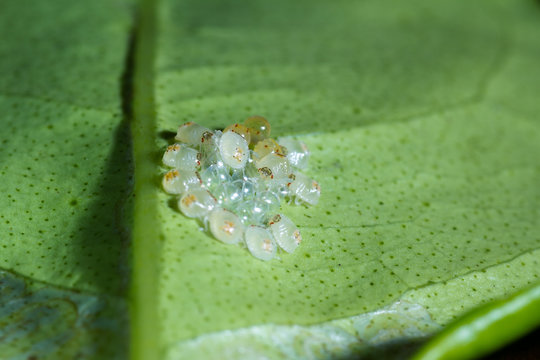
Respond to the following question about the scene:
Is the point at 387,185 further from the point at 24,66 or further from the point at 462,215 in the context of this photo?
the point at 24,66

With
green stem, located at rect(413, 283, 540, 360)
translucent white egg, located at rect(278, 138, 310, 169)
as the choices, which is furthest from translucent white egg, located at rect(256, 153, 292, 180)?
green stem, located at rect(413, 283, 540, 360)

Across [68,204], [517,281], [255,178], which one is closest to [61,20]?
[68,204]

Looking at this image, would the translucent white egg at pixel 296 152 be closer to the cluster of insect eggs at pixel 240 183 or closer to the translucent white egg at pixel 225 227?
the cluster of insect eggs at pixel 240 183

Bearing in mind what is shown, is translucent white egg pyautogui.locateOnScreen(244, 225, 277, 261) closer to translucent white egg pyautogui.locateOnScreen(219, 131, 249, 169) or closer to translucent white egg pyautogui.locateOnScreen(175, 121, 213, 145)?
translucent white egg pyautogui.locateOnScreen(219, 131, 249, 169)

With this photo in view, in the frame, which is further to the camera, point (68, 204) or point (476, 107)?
point (476, 107)

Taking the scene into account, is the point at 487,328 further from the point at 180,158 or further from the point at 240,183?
the point at 180,158

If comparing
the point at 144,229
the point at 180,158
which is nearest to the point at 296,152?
the point at 180,158
